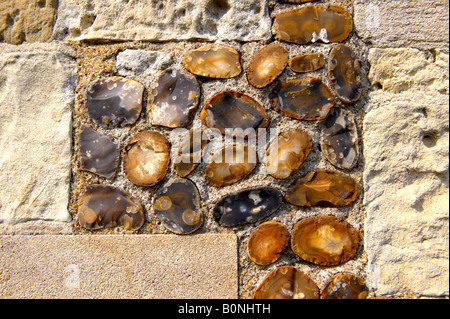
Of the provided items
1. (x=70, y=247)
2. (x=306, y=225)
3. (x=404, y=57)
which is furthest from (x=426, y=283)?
(x=70, y=247)

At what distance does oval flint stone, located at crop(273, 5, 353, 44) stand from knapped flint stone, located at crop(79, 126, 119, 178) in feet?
1.91

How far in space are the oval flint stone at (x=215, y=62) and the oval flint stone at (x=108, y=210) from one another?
16.5 inches

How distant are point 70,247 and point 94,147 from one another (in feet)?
0.96

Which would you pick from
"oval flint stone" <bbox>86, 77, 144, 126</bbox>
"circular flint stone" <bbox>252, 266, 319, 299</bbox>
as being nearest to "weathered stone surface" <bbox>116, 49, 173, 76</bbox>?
"oval flint stone" <bbox>86, 77, 144, 126</bbox>

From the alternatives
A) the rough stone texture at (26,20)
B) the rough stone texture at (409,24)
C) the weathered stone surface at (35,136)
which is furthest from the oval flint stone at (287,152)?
→ the rough stone texture at (26,20)

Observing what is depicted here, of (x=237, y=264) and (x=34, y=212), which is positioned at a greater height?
(x=34, y=212)

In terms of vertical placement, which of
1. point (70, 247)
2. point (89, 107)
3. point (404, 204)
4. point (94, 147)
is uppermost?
point (89, 107)

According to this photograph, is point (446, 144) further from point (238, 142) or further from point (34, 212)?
point (34, 212)

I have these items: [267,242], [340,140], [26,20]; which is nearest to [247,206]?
[267,242]

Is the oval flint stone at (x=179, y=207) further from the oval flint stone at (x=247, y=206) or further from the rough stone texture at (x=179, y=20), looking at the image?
the rough stone texture at (x=179, y=20)

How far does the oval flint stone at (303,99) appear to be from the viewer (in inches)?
40.1

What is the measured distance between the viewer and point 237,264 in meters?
0.98

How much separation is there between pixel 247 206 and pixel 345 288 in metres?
0.34

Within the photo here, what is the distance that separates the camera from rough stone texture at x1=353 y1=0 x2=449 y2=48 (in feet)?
3.43
